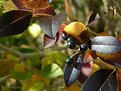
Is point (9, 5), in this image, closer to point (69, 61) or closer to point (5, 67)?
point (69, 61)

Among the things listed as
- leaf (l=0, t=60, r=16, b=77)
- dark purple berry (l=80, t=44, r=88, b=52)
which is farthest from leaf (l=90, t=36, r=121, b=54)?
leaf (l=0, t=60, r=16, b=77)

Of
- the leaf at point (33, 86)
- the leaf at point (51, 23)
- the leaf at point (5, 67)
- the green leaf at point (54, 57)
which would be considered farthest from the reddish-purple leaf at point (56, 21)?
the green leaf at point (54, 57)

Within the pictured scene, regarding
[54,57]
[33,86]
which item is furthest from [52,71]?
[54,57]

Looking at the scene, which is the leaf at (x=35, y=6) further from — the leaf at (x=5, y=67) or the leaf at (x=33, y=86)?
the leaf at (x=33, y=86)

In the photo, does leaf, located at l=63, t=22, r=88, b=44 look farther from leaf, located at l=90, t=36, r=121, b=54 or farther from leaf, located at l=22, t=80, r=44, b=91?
leaf, located at l=22, t=80, r=44, b=91

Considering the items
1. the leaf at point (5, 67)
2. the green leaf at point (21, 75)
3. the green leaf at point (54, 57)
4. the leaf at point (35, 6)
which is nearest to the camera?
the leaf at point (35, 6)

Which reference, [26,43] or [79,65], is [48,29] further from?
[26,43]

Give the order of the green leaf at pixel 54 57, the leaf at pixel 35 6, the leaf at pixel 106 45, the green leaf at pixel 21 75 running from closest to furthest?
the leaf at pixel 106 45
the leaf at pixel 35 6
the green leaf at pixel 21 75
the green leaf at pixel 54 57
